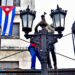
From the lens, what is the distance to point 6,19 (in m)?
15.1

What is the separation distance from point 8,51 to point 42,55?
30.4 feet

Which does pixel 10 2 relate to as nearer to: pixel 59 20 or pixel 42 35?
pixel 42 35

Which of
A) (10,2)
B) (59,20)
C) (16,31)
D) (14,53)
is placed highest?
(10,2)

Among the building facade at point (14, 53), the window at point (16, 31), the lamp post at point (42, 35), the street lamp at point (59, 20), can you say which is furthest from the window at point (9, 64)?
the street lamp at point (59, 20)

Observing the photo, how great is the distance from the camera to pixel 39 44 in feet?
31.3

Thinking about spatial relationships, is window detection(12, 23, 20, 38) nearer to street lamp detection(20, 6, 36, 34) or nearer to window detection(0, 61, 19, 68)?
window detection(0, 61, 19, 68)

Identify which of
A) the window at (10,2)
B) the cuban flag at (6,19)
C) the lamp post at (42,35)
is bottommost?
the lamp post at (42,35)

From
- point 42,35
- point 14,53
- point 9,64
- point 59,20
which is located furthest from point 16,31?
point 59,20

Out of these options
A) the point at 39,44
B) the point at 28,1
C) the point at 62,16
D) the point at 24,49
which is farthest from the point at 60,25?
the point at 28,1

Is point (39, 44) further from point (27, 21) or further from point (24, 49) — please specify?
point (24, 49)

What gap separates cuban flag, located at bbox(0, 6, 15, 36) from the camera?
15.0m

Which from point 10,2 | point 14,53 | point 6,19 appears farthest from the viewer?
point 10,2

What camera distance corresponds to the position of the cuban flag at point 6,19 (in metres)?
15.0

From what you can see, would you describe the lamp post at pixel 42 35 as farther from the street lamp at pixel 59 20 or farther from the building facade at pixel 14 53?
the building facade at pixel 14 53
